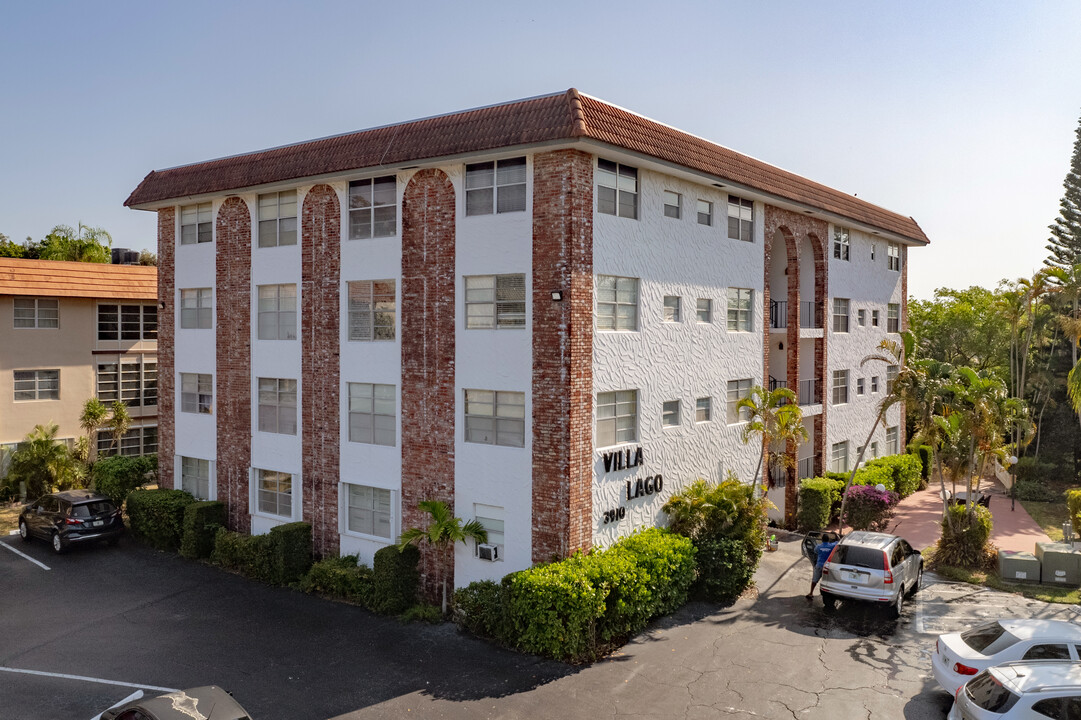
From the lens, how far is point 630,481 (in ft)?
Result: 60.4

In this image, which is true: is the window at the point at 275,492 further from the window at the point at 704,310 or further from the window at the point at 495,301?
the window at the point at 704,310

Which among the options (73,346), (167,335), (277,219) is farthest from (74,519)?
(73,346)

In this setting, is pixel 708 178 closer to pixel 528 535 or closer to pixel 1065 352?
pixel 528 535

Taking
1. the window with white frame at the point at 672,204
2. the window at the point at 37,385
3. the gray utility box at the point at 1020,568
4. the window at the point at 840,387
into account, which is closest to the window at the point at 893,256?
the window at the point at 840,387

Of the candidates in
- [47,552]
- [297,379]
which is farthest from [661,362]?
[47,552]

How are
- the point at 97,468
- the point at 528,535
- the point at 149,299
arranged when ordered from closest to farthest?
1. the point at 528,535
2. the point at 97,468
3. the point at 149,299

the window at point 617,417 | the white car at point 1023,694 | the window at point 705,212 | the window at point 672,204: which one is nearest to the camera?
the white car at point 1023,694

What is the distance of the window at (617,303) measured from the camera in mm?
17688

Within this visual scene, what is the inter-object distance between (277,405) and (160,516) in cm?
553

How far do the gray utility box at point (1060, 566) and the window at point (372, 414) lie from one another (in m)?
17.2

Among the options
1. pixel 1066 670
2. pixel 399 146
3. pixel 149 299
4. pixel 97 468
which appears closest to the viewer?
pixel 1066 670

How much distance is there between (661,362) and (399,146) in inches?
331

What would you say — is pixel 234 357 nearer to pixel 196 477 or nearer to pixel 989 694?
pixel 196 477

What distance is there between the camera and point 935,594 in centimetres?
1939
